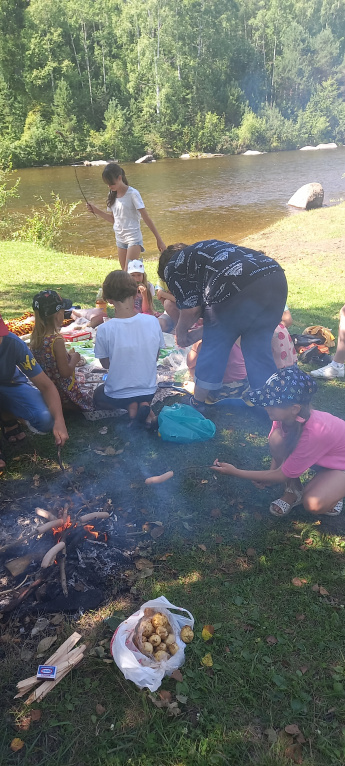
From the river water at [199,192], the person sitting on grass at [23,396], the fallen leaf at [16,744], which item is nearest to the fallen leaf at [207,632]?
the fallen leaf at [16,744]

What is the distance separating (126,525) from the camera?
334 centimetres

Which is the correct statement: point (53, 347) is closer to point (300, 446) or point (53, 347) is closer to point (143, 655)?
point (300, 446)

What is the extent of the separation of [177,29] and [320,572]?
53.3 metres

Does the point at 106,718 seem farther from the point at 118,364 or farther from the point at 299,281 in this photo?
the point at 299,281

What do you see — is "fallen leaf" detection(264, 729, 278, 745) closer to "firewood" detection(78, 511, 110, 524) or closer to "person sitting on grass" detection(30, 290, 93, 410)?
"firewood" detection(78, 511, 110, 524)

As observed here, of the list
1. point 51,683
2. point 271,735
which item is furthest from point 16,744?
point 271,735

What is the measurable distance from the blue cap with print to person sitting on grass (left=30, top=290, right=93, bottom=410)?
2016 mm

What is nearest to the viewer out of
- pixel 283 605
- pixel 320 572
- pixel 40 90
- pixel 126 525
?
pixel 283 605

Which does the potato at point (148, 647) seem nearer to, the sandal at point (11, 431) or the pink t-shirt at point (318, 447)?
the pink t-shirt at point (318, 447)

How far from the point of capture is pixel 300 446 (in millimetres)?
3195

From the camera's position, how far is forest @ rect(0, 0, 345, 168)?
138 feet

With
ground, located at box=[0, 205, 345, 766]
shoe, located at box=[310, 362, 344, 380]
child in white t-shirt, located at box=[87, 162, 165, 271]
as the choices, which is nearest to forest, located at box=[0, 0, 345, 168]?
child in white t-shirt, located at box=[87, 162, 165, 271]

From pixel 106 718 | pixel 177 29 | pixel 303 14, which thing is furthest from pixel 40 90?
pixel 106 718

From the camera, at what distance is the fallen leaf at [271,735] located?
215 cm
